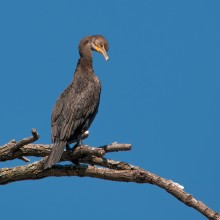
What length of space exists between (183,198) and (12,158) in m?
1.75

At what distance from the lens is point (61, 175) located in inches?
257

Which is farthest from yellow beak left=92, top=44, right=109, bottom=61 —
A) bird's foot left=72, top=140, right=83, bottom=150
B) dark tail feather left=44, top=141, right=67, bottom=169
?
dark tail feather left=44, top=141, right=67, bottom=169

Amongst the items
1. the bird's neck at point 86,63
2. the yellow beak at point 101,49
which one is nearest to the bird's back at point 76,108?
the bird's neck at point 86,63

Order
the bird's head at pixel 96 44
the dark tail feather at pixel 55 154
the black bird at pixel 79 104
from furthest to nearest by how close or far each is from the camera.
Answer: the bird's head at pixel 96 44, the black bird at pixel 79 104, the dark tail feather at pixel 55 154

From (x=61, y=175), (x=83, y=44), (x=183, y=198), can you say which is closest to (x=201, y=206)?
(x=183, y=198)

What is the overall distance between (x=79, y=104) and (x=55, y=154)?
758 mm

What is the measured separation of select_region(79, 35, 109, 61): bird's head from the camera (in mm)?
7309

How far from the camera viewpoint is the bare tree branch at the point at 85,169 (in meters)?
6.09

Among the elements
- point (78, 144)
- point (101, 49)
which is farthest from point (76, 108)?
point (101, 49)

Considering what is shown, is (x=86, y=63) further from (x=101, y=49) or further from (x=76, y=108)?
(x=76, y=108)

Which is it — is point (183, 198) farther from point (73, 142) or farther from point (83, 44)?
point (83, 44)

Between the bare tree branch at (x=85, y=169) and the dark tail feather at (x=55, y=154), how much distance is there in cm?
13

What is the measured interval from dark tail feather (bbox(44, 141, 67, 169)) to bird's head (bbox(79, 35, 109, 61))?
3.95ft

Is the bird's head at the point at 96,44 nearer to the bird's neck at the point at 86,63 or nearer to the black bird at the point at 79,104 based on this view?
the black bird at the point at 79,104
